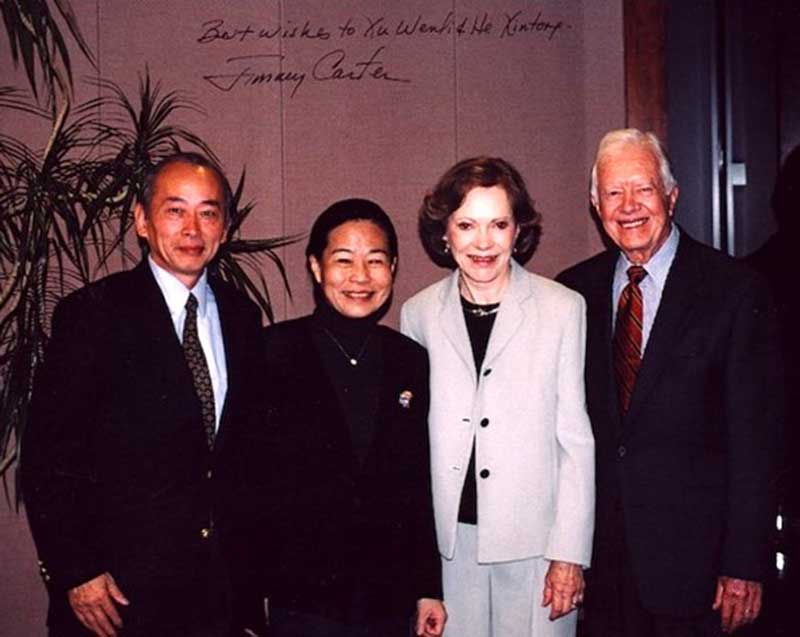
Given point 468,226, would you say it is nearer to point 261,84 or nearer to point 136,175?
point 136,175

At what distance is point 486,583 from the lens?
2234 millimetres

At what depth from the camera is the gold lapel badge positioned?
7.14 feet

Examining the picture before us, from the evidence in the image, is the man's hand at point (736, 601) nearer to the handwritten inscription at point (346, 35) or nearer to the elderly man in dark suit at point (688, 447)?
the elderly man in dark suit at point (688, 447)

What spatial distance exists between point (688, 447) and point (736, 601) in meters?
0.44

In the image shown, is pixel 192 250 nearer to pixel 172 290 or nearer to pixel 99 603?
pixel 172 290

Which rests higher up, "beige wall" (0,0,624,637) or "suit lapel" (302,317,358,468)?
"beige wall" (0,0,624,637)

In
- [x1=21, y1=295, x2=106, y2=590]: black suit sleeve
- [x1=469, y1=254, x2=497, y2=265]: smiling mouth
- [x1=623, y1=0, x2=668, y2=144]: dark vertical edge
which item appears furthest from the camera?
[x1=623, y1=0, x2=668, y2=144]: dark vertical edge

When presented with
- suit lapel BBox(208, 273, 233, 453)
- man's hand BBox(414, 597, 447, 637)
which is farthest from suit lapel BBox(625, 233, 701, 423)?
suit lapel BBox(208, 273, 233, 453)

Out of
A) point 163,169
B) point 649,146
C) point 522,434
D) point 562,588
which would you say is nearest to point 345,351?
Answer: point 522,434

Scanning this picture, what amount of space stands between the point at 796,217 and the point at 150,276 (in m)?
2.45

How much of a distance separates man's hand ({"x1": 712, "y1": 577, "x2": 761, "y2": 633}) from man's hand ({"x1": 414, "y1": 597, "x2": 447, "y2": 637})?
0.76 m
